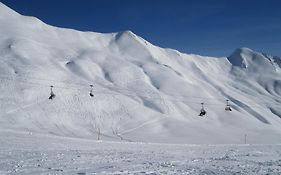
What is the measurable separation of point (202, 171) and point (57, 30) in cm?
14940

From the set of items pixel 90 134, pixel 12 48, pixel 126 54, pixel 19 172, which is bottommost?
pixel 19 172

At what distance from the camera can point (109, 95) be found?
10012cm

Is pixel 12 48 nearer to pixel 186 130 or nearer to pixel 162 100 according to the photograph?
pixel 162 100

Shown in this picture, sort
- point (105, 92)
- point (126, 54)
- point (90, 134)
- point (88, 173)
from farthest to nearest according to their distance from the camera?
point (126, 54) → point (105, 92) → point (90, 134) → point (88, 173)

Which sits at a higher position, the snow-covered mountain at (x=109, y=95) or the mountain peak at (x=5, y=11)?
the mountain peak at (x=5, y=11)

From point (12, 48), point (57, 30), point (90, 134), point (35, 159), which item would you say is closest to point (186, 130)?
point (90, 134)

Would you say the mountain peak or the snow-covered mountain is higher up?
the mountain peak

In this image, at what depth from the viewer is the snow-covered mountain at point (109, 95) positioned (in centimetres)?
8075

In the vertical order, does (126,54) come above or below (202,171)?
above

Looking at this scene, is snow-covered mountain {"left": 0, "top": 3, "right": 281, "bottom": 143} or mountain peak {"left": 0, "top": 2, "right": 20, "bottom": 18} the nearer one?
snow-covered mountain {"left": 0, "top": 3, "right": 281, "bottom": 143}

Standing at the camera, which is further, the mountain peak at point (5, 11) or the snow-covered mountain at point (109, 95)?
the mountain peak at point (5, 11)

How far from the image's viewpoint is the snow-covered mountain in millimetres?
80750

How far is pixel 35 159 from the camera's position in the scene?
903 inches

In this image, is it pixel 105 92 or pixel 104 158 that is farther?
pixel 105 92
